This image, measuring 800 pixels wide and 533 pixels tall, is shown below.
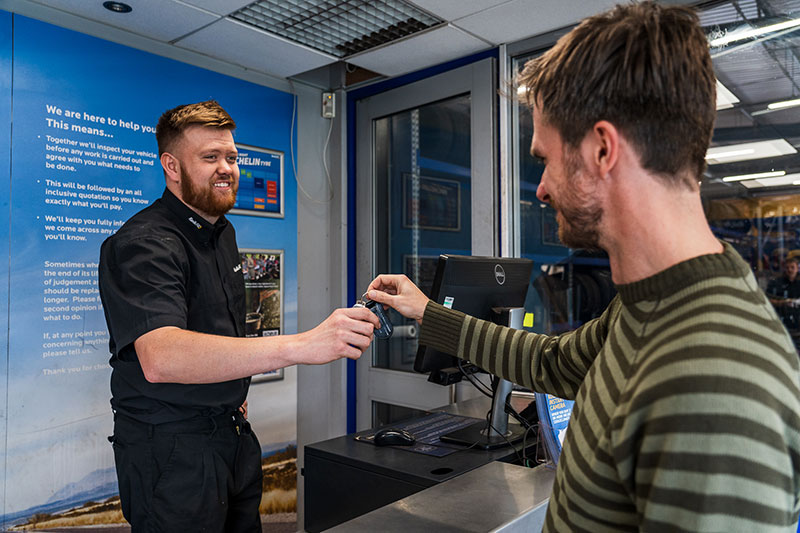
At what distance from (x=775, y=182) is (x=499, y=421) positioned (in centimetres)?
138

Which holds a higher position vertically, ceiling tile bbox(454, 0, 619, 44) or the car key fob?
ceiling tile bbox(454, 0, 619, 44)

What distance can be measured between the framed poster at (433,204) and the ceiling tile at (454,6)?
0.90 metres

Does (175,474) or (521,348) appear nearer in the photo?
(521,348)

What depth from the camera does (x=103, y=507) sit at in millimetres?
2506

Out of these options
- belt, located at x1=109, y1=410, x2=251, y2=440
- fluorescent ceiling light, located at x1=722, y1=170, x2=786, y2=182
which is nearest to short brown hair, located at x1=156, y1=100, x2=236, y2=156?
belt, located at x1=109, y1=410, x2=251, y2=440

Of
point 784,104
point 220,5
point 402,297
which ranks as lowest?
point 402,297

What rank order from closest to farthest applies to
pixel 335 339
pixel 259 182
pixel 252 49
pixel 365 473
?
1. pixel 335 339
2. pixel 365 473
3. pixel 252 49
4. pixel 259 182

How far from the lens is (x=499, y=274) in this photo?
189 centimetres

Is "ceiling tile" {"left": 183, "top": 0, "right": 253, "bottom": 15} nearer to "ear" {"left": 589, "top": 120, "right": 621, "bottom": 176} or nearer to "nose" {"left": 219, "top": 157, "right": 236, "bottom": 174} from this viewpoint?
"nose" {"left": 219, "top": 157, "right": 236, "bottom": 174}

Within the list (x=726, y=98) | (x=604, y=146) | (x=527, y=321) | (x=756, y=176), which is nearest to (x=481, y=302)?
(x=527, y=321)

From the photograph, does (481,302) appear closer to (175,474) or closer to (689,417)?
(175,474)

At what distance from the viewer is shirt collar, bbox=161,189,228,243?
6.37 feet

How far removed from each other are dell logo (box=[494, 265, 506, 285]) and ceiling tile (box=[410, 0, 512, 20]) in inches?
46.1

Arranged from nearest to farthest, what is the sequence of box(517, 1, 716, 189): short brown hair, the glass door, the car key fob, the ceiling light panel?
box(517, 1, 716, 189): short brown hair → the car key fob → the ceiling light panel → the glass door
